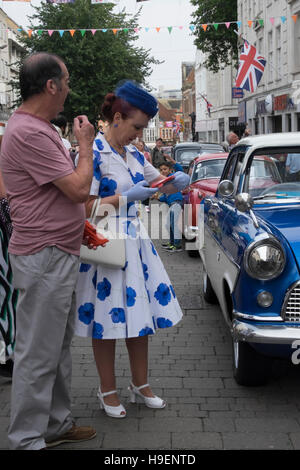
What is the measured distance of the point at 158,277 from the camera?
385cm

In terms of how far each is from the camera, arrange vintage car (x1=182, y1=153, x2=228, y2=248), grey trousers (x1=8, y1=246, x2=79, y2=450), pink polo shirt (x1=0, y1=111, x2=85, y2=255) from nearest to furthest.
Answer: pink polo shirt (x1=0, y1=111, x2=85, y2=255)
grey trousers (x1=8, y1=246, x2=79, y2=450)
vintage car (x1=182, y1=153, x2=228, y2=248)

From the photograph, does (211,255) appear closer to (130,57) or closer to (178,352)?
(178,352)

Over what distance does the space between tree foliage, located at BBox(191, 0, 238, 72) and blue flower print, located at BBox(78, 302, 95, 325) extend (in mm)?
38332

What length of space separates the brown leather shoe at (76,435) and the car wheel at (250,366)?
1.17m

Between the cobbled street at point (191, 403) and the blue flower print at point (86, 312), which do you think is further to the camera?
the blue flower print at point (86, 312)

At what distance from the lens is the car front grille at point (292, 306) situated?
3893 millimetres

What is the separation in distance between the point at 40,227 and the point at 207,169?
336 inches

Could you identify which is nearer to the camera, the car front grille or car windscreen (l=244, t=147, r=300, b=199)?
the car front grille

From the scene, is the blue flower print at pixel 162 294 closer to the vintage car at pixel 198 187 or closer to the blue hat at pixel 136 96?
the blue hat at pixel 136 96

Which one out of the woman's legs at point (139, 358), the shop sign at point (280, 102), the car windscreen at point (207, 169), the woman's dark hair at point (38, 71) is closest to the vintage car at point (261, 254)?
the woman's legs at point (139, 358)

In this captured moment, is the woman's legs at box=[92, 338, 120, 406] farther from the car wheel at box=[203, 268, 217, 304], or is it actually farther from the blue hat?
the car wheel at box=[203, 268, 217, 304]

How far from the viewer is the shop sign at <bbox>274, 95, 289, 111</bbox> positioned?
2855 centimetres

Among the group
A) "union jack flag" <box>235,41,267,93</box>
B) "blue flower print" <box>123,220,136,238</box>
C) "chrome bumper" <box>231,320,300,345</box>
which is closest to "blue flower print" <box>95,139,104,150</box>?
"blue flower print" <box>123,220,136,238</box>

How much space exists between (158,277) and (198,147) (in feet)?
55.8
